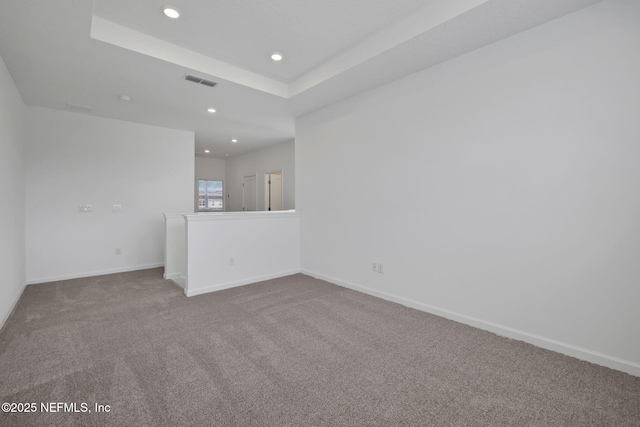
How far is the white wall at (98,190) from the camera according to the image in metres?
4.54

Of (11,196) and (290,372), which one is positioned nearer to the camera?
(290,372)

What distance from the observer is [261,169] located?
824cm

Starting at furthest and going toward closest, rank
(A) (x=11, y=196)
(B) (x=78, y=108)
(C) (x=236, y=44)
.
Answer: (B) (x=78, y=108) → (A) (x=11, y=196) → (C) (x=236, y=44)

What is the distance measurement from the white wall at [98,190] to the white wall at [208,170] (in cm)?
343

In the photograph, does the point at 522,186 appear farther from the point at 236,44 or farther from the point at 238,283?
the point at 238,283

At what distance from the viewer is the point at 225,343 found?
99.8 inches

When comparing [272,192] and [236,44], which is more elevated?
[236,44]

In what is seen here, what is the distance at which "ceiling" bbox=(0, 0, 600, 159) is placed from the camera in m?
2.43

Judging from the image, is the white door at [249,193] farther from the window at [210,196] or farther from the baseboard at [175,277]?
the baseboard at [175,277]

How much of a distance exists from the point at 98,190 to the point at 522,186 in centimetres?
618

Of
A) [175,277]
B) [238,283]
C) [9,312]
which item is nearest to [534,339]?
[238,283]

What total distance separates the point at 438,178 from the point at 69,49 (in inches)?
156

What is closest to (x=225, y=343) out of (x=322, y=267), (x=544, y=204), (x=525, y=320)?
(x=322, y=267)

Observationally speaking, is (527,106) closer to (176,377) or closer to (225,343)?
(225,343)
